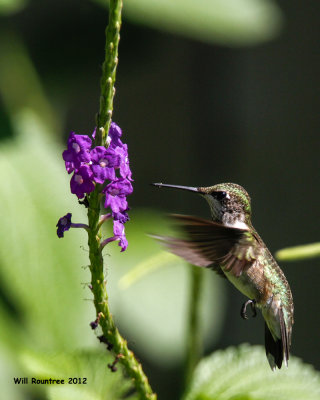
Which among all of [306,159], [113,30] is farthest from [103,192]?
[306,159]

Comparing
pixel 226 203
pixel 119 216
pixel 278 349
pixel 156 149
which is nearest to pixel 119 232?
pixel 119 216

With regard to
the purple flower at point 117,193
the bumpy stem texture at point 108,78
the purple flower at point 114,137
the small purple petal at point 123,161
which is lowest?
the purple flower at point 117,193

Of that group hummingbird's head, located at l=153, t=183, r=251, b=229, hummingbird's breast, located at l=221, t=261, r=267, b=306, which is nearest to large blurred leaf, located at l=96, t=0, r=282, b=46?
hummingbird's head, located at l=153, t=183, r=251, b=229

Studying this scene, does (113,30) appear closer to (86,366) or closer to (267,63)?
(86,366)

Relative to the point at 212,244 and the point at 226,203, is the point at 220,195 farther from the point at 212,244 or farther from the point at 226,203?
the point at 212,244

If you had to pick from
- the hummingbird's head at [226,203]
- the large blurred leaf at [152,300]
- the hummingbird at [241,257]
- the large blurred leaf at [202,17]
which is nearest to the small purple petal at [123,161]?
the hummingbird at [241,257]

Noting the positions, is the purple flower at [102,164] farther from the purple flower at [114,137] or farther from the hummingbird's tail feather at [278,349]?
the hummingbird's tail feather at [278,349]
